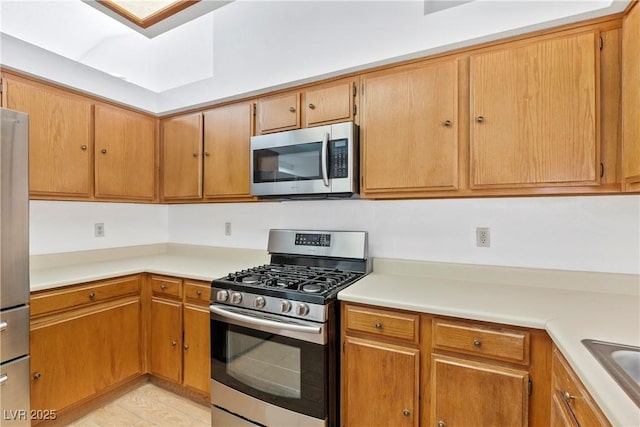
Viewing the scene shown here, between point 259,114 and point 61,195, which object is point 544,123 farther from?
point 61,195

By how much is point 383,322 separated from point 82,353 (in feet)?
6.20

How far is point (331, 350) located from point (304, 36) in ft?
6.67

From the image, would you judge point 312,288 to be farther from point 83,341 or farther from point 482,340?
point 83,341

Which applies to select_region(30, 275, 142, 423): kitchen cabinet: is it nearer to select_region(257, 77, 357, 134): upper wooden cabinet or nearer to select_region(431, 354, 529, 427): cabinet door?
select_region(257, 77, 357, 134): upper wooden cabinet

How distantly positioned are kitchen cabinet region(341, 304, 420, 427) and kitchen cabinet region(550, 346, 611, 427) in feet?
1.65

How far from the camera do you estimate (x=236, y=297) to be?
1757mm

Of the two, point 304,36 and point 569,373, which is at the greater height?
point 304,36

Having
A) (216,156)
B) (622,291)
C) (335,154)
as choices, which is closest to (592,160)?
(622,291)

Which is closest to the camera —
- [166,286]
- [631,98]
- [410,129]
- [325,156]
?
[631,98]

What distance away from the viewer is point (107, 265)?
7.76ft

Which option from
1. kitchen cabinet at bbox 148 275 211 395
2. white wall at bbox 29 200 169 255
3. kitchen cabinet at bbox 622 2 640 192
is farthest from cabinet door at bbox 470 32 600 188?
white wall at bbox 29 200 169 255

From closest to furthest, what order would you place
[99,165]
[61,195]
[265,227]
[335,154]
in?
1. [335,154]
2. [61,195]
3. [99,165]
4. [265,227]

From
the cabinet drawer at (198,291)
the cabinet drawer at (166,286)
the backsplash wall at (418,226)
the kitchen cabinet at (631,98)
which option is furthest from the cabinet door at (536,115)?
the cabinet drawer at (166,286)

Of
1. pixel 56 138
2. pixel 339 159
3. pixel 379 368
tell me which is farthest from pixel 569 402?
pixel 56 138
